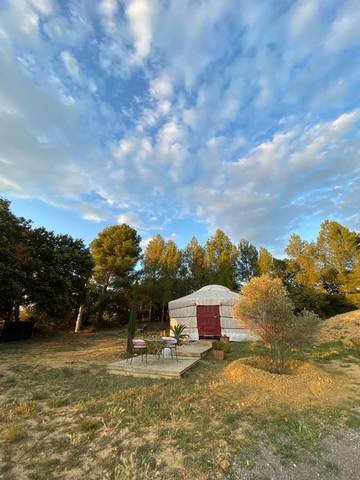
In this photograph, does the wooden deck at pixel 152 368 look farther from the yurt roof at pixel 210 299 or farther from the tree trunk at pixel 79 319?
the tree trunk at pixel 79 319

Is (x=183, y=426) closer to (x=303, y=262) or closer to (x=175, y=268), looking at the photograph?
(x=175, y=268)

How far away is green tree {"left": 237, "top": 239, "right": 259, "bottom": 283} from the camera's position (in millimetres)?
25703

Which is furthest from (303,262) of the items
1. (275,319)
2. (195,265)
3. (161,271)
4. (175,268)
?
(275,319)

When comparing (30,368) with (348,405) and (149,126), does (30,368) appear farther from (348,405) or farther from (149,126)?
(149,126)

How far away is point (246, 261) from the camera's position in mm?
26062

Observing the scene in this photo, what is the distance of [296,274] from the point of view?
22625 millimetres

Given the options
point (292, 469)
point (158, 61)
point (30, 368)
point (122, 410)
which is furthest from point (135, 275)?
point (292, 469)

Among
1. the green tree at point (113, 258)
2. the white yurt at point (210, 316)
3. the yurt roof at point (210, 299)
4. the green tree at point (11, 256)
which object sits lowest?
the white yurt at point (210, 316)

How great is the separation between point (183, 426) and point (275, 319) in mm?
3457

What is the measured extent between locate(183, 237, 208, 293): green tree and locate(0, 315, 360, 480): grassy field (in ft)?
57.1

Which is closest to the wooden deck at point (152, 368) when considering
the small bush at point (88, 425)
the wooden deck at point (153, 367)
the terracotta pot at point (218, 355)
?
the wooden deck at point (153, 367)

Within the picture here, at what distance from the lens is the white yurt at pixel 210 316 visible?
12.3 metres

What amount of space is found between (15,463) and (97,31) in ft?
29.6

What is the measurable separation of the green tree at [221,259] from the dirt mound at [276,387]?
16.3 m
